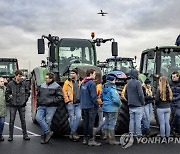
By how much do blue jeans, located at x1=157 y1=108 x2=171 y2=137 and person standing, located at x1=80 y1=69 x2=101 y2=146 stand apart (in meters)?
1.68

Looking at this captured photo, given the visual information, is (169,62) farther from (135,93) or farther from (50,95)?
(50,95)

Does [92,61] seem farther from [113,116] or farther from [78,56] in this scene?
[113,116]

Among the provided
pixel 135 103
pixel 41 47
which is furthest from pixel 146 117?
pixel 41 47

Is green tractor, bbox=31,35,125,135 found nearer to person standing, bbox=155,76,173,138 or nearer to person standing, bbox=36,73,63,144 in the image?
person standing, bbox=36,73,63,144

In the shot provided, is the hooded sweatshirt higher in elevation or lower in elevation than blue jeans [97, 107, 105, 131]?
higher

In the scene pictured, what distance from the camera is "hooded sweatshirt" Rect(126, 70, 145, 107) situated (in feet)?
29.8

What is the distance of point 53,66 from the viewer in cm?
1118

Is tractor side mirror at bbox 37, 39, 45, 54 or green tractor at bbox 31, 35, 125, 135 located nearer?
tractor side mirror at bbox 37, 39, 45, 54

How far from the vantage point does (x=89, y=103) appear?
28.8 ft

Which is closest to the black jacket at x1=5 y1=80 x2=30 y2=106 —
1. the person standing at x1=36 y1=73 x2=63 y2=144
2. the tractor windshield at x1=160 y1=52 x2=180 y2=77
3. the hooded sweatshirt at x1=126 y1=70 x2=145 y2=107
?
the person standing at x1=36 y1=73 x2=63 y2=144

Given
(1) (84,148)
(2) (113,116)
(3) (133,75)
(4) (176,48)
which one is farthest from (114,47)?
(1) (84,148)

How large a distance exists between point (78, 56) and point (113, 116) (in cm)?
320

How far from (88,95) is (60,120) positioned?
1.28 m

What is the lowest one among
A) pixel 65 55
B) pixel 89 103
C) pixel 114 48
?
pixel 89 103
